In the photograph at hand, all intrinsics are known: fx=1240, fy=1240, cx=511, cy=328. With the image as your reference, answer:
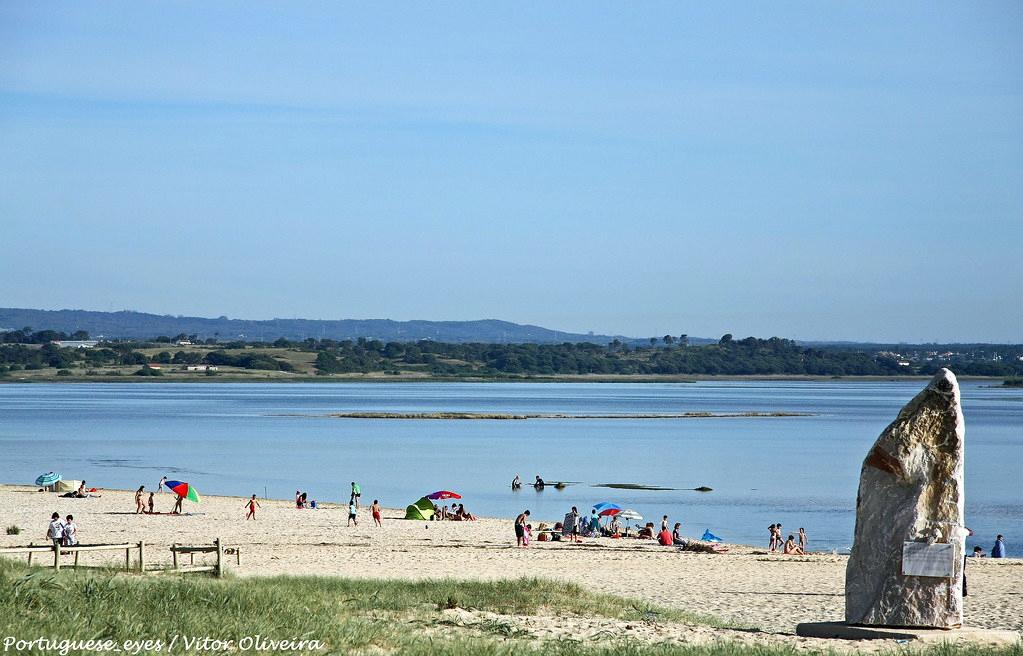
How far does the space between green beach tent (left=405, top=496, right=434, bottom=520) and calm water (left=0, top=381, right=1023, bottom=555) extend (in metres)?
5.47

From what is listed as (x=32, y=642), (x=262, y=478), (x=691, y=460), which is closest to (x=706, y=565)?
(x=32, y=642)

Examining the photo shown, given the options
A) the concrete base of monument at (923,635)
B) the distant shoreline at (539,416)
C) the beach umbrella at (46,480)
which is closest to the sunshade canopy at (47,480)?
the beach umbrella at (46,480)

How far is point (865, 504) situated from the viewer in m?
14.7

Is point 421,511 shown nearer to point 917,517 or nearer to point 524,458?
point 917,517


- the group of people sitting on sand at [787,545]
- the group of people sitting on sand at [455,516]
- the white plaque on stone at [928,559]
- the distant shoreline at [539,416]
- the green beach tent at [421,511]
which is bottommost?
the distant shoreline at [539,416]

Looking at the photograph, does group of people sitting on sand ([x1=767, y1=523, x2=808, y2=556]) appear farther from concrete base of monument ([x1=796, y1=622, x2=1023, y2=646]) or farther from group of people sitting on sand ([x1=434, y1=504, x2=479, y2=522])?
concrete base of monument ([x1=796, y1=622, x2=1023, y2=646])

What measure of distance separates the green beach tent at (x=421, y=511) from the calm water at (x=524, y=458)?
547 cm

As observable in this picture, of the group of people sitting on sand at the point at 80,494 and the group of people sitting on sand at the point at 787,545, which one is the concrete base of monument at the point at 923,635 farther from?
the group of people sitting on sand at the point at 80,494

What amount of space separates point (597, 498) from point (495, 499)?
450 centimetres

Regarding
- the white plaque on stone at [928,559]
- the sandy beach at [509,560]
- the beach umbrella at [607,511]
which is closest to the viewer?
the white plaque on stone at [928,559]

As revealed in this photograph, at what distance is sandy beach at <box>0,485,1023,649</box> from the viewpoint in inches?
787

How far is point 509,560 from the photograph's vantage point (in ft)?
88.8

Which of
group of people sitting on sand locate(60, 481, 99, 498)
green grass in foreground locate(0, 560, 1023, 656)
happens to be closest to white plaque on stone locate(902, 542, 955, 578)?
green grass in foreground locate(0, 560, 1023, 656)

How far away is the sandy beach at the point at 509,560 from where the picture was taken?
20000 millimetres
